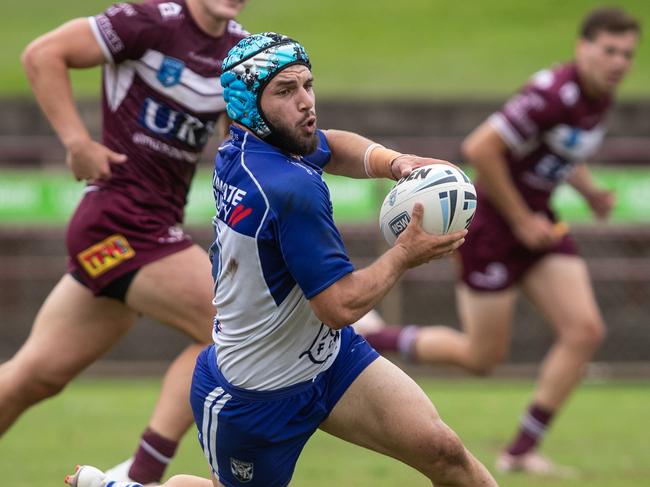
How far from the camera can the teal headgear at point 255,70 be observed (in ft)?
14.6

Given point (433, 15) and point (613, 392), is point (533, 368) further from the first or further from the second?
point (433, 15)

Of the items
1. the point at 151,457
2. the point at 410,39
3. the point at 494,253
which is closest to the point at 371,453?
the point at 494,253

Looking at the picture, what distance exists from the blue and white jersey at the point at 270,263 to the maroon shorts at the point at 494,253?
148 inches

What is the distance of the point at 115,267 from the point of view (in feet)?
19.2

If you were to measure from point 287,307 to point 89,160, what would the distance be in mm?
1680

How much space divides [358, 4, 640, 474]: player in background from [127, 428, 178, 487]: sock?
2679mm

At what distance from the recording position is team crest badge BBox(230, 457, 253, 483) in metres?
4.62

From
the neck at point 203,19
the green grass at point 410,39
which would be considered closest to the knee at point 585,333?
the neck at point 203,19

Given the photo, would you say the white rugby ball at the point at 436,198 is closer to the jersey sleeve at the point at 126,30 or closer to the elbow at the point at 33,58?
the jersey sleeve at the point at 126,30

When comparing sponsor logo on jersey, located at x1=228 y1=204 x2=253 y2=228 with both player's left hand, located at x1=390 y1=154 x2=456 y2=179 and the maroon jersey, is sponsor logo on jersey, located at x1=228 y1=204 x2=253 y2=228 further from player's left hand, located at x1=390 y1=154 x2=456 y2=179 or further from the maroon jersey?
the maroon jersey

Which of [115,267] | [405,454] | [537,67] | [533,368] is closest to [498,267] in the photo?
[115,267]

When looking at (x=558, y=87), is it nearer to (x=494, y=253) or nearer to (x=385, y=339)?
(x=494, y=253)

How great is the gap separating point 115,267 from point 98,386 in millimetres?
6544

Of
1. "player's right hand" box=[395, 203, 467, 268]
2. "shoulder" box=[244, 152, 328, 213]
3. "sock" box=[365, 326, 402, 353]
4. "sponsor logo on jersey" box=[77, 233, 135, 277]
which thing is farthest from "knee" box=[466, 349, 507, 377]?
"shoulder" box=[244, 152, 328, 213]
